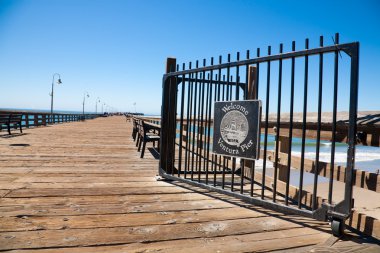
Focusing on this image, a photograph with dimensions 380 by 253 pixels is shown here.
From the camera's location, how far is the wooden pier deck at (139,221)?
88.3 inches

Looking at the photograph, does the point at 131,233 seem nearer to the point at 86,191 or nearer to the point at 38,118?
the point at 86,191

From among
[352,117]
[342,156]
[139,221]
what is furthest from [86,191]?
[342,156]

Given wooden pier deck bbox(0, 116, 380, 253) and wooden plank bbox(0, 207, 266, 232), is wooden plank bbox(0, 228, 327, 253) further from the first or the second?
wooden plank bbox(0, 207, 266, 232)

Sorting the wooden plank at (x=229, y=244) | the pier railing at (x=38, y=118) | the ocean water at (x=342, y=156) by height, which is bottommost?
the ocean water at (x=342, y=156)

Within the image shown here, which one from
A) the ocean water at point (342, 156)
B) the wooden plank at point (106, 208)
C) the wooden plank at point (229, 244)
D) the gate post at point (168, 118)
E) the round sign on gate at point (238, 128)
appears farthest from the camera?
the ocean water at point (342, 156)

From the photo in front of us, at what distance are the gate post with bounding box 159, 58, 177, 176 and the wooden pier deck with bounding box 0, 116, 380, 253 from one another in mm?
497

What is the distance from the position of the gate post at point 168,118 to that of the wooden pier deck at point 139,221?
0.50m

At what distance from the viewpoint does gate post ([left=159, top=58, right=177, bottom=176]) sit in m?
4.61

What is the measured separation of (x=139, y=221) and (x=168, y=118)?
7.14 ft

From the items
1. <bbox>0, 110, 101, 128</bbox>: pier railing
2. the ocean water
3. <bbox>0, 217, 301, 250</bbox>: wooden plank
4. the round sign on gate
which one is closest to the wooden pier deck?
<bbox>0, 217, 301, 250</bbox>: wooden plank

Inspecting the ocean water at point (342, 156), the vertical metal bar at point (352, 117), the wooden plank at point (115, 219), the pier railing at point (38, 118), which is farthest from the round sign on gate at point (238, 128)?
the pier railing at point (38, 118)

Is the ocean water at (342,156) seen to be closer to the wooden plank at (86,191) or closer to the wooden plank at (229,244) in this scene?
the wooden plank at (86,191)

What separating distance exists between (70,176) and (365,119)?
4.33 meters

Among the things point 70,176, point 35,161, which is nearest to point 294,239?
point 70,176
